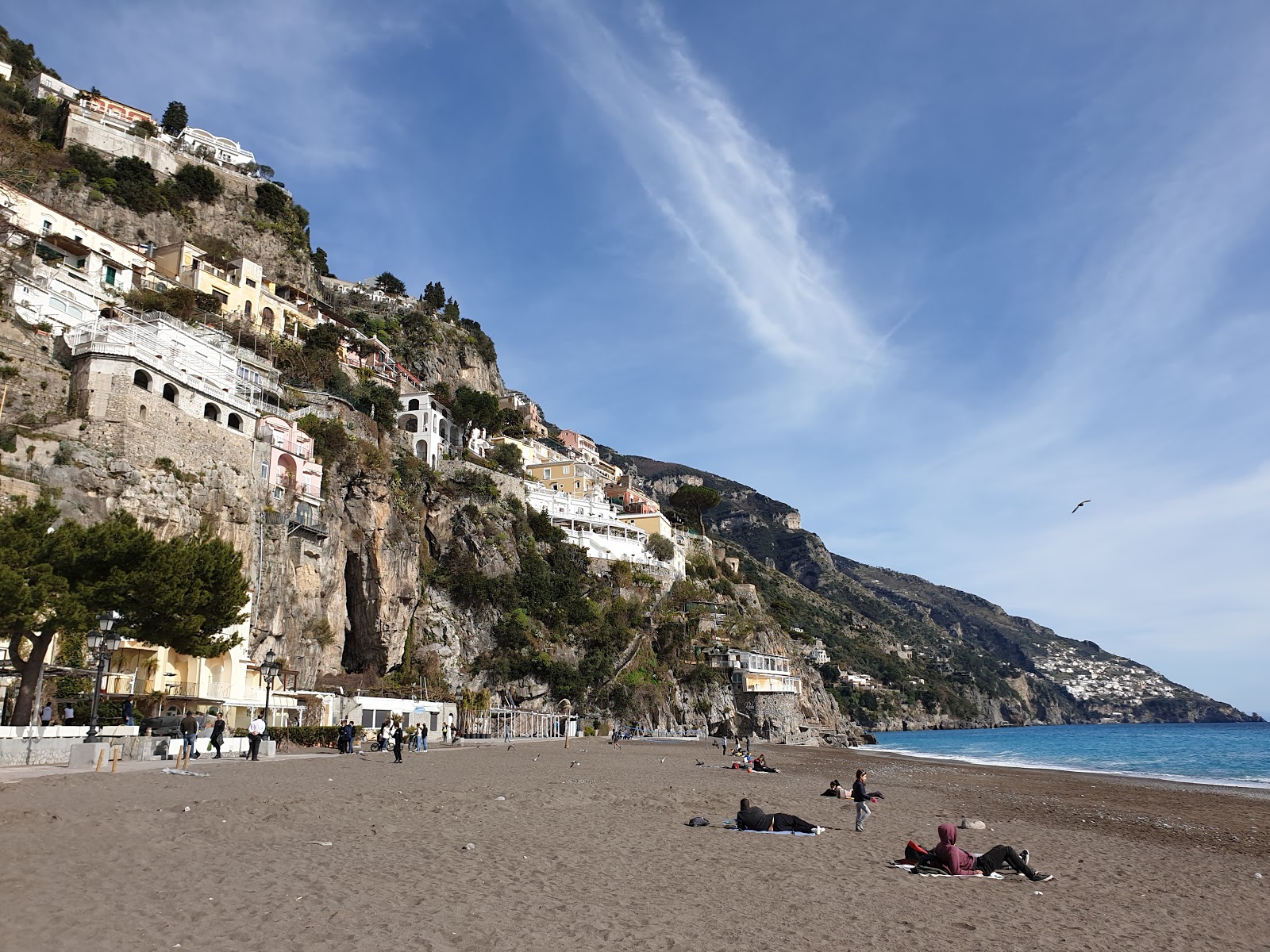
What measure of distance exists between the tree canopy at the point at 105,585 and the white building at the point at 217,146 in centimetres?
6192

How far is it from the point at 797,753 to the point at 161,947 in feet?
166

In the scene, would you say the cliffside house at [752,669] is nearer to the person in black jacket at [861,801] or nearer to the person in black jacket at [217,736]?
the person in black jacket at [217,736]

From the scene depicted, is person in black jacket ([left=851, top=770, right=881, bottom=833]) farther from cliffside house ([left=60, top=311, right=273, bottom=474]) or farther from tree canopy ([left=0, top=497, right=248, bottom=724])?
cliffside house ([left=60, top=311, right=273, bottom=474])

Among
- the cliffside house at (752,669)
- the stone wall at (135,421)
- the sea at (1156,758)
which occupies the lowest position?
the sea at (1156,758)

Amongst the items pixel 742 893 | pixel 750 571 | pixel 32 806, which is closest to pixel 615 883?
pixel 742 893

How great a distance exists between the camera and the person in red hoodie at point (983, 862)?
10.5 m

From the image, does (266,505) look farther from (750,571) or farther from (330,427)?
(750,571)

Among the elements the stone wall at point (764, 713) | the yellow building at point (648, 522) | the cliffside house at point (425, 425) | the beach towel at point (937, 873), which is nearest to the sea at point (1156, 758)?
the stone wall at point (764, 713)

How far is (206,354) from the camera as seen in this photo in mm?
40438

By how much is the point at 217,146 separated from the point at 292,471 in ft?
181

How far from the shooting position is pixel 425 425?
65062 millimetres

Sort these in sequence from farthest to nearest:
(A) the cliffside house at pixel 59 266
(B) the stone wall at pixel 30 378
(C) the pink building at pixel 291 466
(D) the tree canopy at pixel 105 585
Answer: (C) the pink building at pixel 291 466, (A) the cliffside house at pixel 59 266, (B) the stone wall at pixel 30 378, (D) the tree canopy at pixel 105 585

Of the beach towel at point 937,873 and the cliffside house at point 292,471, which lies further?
the cliffside house at point 292,471

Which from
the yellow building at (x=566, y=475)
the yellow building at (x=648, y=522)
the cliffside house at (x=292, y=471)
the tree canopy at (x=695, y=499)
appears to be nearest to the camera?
the cliffside house at (x=292, y=471)
